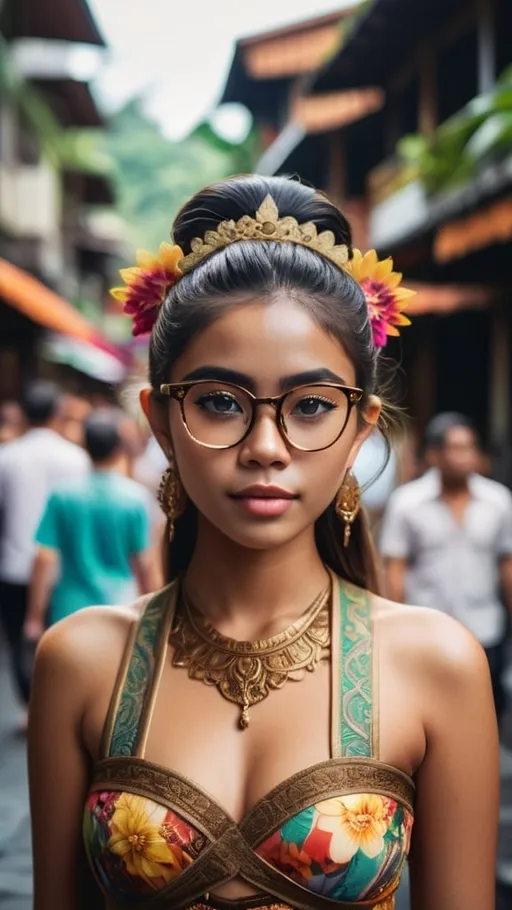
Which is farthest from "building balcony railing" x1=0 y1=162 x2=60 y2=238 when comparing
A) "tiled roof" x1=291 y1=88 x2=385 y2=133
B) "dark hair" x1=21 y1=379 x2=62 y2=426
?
"dark hair" x1=21 y1=379 x2=62 y2=426

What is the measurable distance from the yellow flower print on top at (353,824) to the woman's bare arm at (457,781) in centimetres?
12

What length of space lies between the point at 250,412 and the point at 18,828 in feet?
11.8

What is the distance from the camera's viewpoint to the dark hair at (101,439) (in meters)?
5.43

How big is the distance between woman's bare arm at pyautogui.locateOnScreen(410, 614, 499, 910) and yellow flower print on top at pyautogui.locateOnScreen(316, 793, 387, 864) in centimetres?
12

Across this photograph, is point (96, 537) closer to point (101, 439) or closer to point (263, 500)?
point (101, 439)

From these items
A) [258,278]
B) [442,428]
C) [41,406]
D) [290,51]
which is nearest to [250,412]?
[258,278]

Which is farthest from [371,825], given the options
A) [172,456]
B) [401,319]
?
[401,319]

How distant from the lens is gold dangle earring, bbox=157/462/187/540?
2027 mm

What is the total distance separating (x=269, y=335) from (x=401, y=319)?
36 centimetres

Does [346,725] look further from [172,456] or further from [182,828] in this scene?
[172,456]

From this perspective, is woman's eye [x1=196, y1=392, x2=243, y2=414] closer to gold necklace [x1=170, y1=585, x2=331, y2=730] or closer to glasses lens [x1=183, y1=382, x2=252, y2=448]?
glasses lens [x1=183, y1=382, x2=252, y2=448]

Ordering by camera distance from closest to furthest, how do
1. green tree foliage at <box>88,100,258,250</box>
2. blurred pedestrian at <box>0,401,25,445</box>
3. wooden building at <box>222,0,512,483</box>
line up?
blurred pedestrian at <box>0,401,25,445</box>
wooden building at <box>222,0,512,483</box>
green tree foliage at <box>88,100,258,250</box>

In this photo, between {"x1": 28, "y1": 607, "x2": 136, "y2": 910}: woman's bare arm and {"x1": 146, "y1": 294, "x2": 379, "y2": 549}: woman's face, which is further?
{"x1": 28, "y1": 607, "x2": 136, "y2": 910}: woman's bare arm

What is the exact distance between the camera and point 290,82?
86.7 ft
